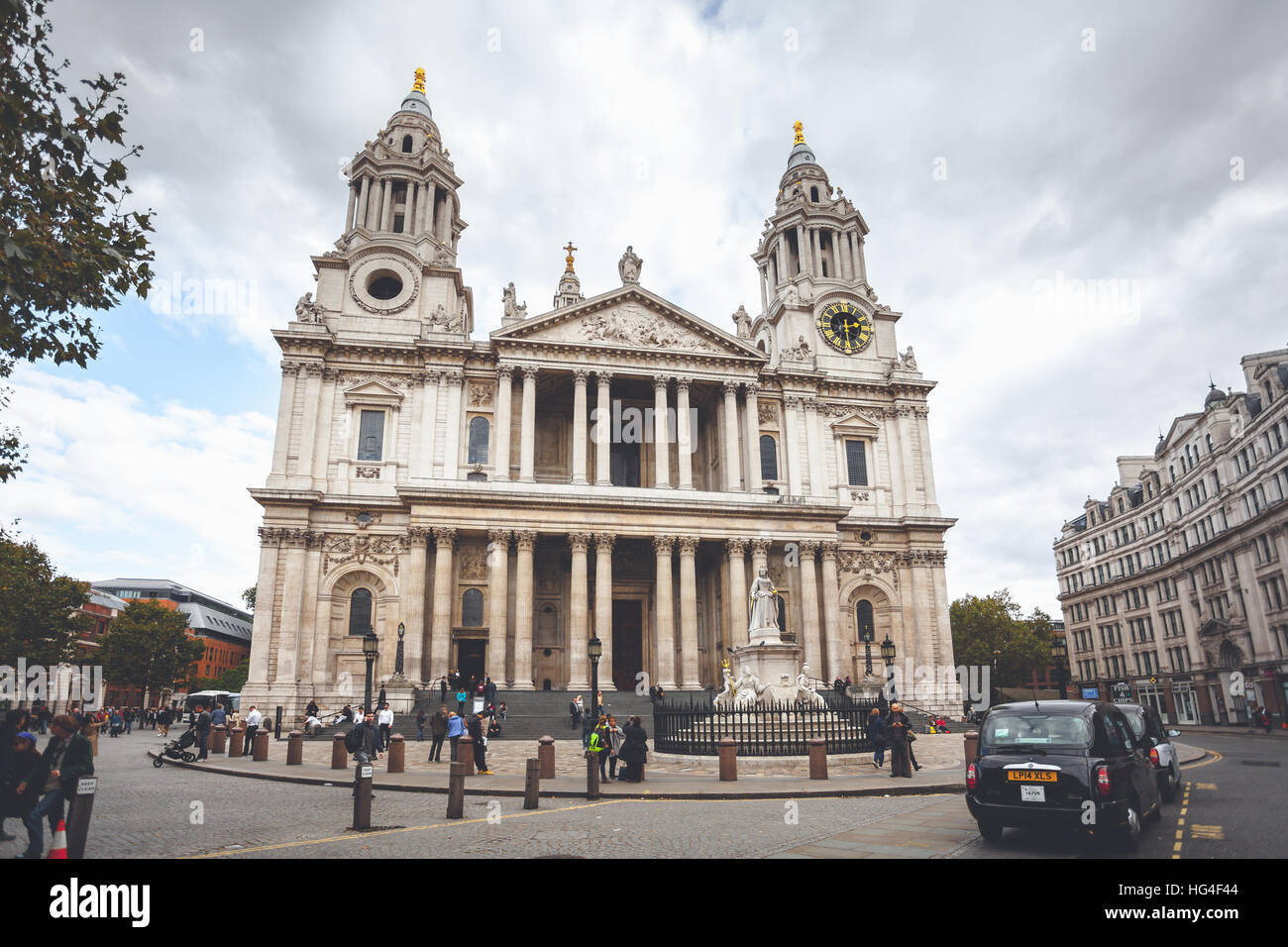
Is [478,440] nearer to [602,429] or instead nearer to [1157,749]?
[602,429]

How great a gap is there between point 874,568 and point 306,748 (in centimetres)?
2984

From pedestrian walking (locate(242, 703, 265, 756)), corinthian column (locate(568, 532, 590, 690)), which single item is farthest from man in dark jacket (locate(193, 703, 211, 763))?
corinthian column (locate(568, 532, 590, 690))

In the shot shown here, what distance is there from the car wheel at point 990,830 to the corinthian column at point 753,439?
102 ft

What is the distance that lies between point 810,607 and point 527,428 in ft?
54.9

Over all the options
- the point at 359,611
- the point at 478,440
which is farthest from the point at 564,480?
the point at 359,611

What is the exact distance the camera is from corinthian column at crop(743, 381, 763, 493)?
41.6 meters

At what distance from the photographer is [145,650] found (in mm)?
61875

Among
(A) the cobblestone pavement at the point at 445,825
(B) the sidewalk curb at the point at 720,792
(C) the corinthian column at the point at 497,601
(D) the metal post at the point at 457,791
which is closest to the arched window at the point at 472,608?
(C) the corinthian column at the point at 497,601

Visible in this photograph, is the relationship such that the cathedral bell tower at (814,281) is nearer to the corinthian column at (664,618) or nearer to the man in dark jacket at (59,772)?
the corinthian column at (664,618)

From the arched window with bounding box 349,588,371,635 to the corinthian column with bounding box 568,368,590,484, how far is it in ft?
37.8

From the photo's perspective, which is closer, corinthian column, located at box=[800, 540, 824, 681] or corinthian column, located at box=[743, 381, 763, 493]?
corinthian column, located at box=[800, 540, 824, 681]

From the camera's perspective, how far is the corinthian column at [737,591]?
37594 millimetres

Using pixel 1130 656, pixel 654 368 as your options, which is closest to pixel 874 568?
pixel 654 368

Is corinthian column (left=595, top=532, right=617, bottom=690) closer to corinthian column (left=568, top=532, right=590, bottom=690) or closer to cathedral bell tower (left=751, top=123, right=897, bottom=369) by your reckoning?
corinthian column (left=568, top=532, right=590, bottom=690)
